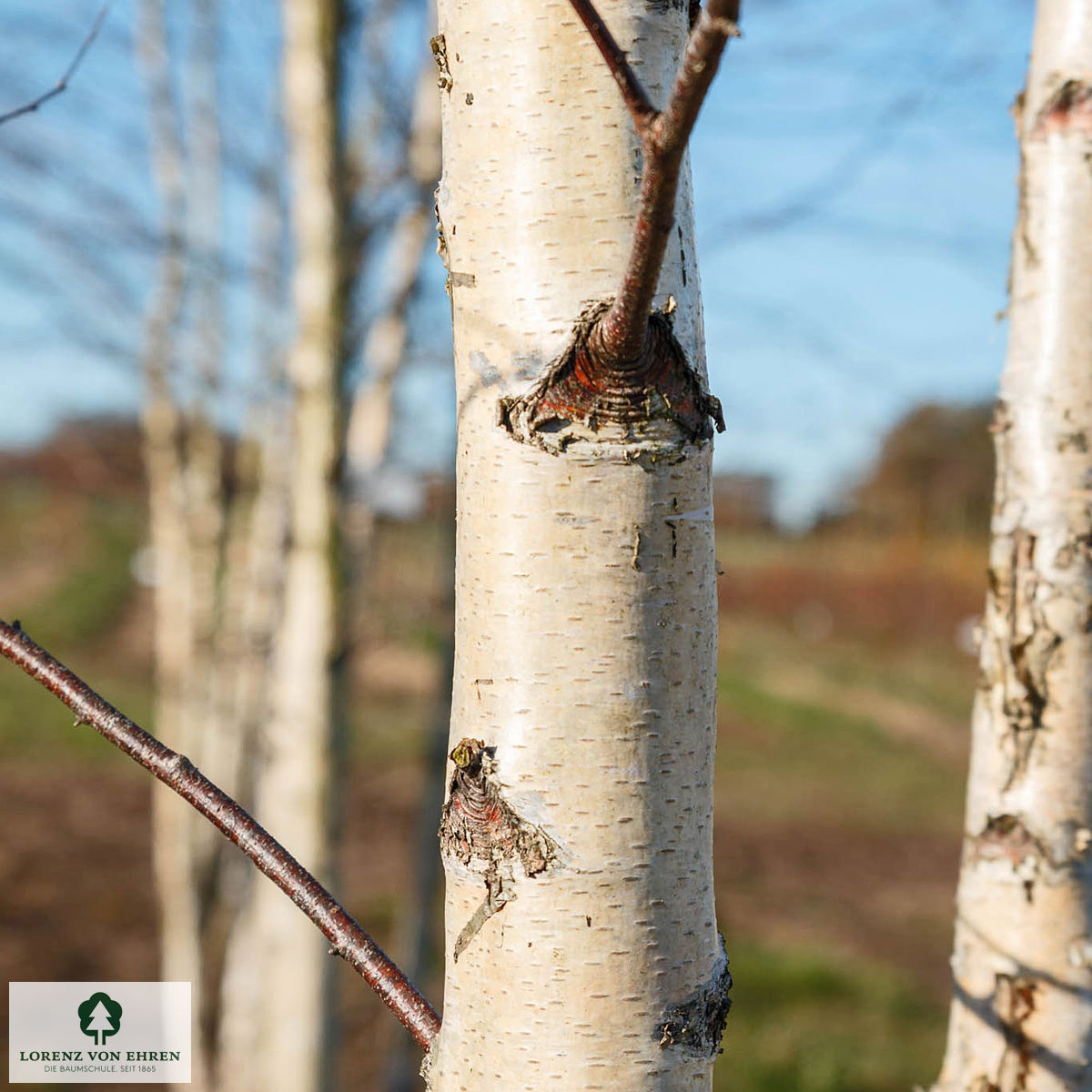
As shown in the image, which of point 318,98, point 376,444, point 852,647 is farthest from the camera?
point 852,647

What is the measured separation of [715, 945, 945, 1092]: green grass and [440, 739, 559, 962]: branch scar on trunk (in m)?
4.61

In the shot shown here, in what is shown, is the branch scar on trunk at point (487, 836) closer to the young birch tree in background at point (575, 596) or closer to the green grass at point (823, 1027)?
the young birch tree in background at point (575, 596)

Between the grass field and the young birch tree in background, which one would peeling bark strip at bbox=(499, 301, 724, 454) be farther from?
the grass field

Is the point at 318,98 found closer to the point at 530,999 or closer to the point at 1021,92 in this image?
the point at 1021,92

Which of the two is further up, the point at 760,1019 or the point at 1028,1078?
the point at 1028,1078

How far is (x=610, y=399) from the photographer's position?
68 centimetres

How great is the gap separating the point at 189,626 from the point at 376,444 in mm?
1473

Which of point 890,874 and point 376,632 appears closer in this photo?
point 376,632

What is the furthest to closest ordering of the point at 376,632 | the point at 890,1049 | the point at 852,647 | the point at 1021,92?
the point at 852,647
the point at 890,1049
the point at 376,632
the point at 1021,92

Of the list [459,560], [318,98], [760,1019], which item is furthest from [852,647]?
[459,560]

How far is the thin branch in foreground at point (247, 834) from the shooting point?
2.55 feet

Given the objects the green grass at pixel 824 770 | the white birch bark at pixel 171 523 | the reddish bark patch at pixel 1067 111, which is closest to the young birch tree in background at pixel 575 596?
the reddish bark patch at pixel 1067 111

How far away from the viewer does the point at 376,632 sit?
294 centimetres

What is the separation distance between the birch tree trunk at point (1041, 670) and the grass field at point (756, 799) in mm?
1883
